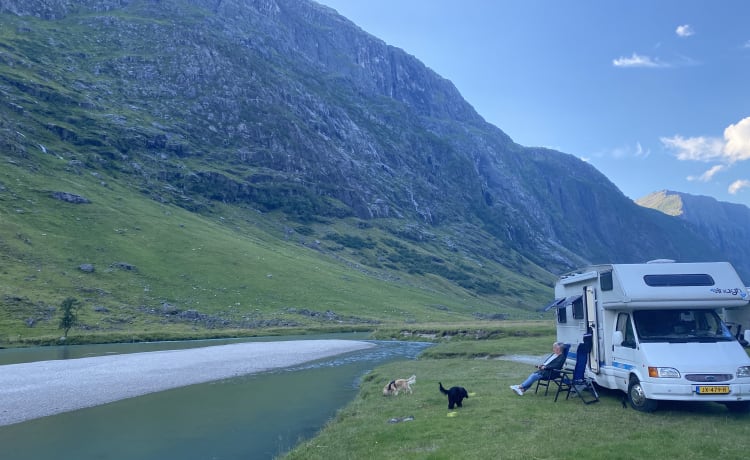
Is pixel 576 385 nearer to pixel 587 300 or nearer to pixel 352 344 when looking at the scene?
pixel 587 300

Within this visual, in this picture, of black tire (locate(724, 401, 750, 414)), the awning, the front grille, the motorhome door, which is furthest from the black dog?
black tire (locate(724, 401, 750, 414))

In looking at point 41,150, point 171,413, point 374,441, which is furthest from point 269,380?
point 41,150

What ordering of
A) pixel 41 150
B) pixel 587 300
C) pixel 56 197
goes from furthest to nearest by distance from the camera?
pixel 41 150 < pixel 56 197 < pixel 587 300

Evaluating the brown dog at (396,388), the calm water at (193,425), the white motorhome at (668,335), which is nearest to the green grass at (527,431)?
the white motorhome at (668,335)

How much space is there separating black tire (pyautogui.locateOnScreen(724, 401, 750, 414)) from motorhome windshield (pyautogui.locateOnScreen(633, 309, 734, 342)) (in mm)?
Answer: 2272

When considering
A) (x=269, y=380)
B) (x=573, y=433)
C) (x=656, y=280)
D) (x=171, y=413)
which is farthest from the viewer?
(x=269, y=380)

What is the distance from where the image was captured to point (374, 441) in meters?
16.7

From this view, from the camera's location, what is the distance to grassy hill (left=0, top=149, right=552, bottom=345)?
320ft

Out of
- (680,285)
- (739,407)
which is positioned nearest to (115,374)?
(680,285)

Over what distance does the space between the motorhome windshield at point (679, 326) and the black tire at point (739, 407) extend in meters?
2.27

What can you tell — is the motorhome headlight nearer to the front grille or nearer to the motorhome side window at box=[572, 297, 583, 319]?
the front grille

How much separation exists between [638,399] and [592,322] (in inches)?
184

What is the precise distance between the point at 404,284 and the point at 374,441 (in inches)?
7224

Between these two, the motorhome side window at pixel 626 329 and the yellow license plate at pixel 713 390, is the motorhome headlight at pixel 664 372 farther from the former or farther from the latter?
the motorhome side window at pixel 626 329
